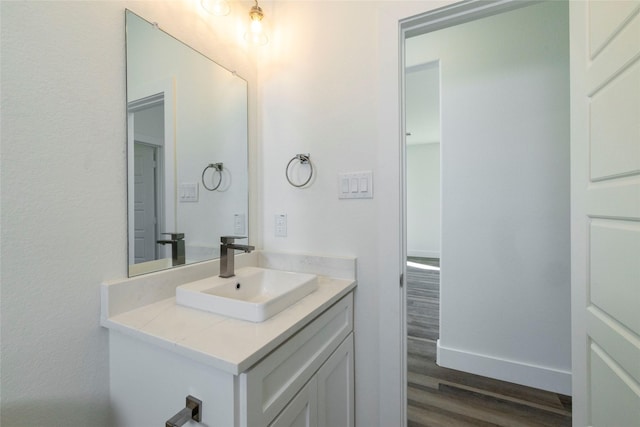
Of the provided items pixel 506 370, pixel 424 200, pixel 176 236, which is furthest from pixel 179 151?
pixel 424 200

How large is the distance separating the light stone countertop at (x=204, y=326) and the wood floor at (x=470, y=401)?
44.8 inches

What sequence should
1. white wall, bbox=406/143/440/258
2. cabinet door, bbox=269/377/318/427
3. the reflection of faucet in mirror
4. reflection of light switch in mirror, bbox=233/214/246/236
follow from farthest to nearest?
white wall, bbox=406/143/440/258 → reflection of light switch in mirror, bbox=233/214/246/236 → the reflection of faucet in mirror → cabinet door, bbox=269/377/318/427

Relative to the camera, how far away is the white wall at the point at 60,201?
67cm

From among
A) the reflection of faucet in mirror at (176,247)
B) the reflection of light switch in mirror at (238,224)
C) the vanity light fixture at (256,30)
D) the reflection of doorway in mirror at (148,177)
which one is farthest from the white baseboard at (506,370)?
the vanity light fixture at (256,30)

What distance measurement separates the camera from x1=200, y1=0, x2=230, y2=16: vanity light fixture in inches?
44.8

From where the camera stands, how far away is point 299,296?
0.97 metres

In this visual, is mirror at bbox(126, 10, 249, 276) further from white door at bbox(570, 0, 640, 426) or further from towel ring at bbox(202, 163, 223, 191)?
white door at bbox(570, 0, 640, 426)

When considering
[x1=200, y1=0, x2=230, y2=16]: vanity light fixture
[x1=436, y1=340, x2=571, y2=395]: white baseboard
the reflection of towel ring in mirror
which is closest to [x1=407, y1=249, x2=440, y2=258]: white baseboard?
[x1=436, y1=340, x2=571, y2=395]: white baseboard

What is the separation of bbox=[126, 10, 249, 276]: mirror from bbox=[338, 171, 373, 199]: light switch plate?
515 millimetres

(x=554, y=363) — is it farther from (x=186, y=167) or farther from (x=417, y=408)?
(x=186, y=167)

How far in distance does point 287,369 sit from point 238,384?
0.62ft

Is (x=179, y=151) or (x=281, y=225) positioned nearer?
(x=179, y=151)

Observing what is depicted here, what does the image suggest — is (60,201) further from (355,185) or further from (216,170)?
(355,185)

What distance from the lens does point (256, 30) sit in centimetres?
131
